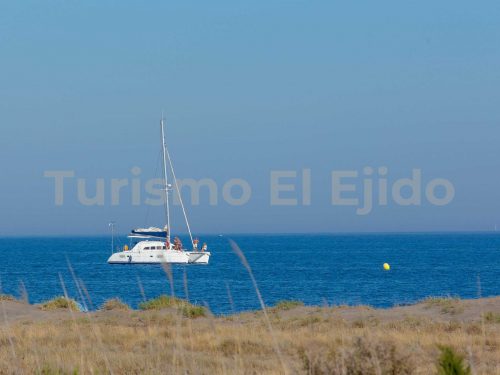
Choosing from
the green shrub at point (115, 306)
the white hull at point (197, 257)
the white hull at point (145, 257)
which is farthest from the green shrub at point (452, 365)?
the white hull at point (197, 257)

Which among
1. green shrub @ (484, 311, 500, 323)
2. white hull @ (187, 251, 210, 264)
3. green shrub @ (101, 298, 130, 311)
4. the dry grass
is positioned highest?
the dry grass

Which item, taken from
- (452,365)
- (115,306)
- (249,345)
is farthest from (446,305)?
(452,365)

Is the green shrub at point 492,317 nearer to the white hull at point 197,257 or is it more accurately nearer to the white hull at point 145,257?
the white hull at point 145,257

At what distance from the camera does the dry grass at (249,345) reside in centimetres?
692

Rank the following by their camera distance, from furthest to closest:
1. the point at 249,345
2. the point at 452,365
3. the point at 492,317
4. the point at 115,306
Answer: the point at 115,306 → the point at 492,317 → the point at 249,345 → the point at 452,365

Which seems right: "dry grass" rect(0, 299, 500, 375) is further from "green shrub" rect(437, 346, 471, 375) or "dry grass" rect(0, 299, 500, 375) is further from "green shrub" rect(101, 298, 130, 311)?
"green shrub" rect(101, 298, 130, 311)

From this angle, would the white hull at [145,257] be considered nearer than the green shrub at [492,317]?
No

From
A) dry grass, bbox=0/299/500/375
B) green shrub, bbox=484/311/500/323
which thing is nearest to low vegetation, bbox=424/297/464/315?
dry grass, bbox=0/299/500/375

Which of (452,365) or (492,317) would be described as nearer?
(452,365)

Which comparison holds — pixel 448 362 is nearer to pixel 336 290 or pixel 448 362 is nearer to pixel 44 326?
pixel 44 326

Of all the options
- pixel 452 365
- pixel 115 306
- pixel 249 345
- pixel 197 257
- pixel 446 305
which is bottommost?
pixel 197 257

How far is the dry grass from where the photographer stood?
6.92 m

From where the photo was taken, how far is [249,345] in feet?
42.4

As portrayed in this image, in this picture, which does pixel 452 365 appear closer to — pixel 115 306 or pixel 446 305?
pixel 446 305
